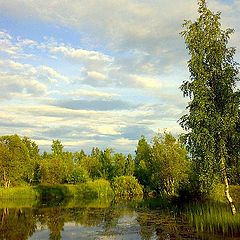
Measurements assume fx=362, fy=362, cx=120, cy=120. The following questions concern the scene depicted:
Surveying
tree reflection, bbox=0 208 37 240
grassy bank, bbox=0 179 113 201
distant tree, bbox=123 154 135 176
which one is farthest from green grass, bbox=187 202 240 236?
distant tree, bbox=123 154 135 176

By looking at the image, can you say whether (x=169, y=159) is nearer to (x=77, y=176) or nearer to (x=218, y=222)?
(x=218, y=222)

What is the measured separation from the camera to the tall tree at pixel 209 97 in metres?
24.6

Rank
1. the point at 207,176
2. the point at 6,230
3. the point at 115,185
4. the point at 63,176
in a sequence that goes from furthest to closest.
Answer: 1. the point at 63,176
2. the point at 115,185
3. the point at 6,230
4. the point at 207,176

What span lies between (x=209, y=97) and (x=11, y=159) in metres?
65.2

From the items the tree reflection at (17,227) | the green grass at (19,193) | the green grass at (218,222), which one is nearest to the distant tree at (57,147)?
the green grass at (19,193)

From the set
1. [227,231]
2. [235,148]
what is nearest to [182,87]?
[235,148]

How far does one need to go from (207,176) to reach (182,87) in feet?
22.5

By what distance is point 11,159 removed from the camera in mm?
81750

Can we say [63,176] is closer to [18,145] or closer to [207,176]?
[18,145]

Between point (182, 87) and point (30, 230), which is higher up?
point (182, 87)

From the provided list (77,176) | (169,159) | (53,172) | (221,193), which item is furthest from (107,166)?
(221,193)

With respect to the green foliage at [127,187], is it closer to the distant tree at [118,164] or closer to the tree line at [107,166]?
the tree line at [107,166]

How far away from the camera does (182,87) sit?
2727cm

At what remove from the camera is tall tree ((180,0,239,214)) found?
24.6 m
